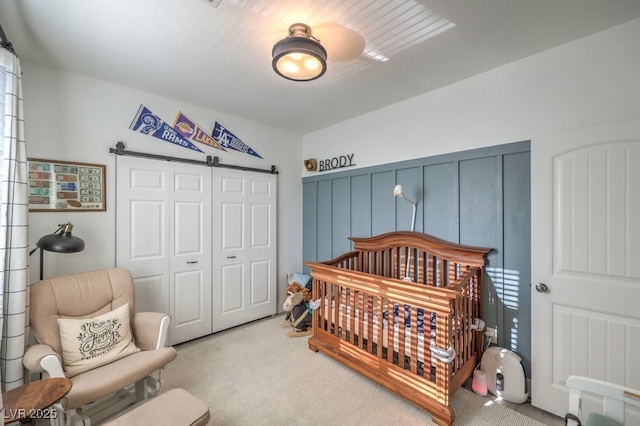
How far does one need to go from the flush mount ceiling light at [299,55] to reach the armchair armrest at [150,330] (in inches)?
80.2

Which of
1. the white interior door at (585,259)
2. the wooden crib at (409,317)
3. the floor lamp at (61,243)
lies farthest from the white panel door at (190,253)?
the white interior door at (585,259)

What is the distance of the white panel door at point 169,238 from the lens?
2598mm

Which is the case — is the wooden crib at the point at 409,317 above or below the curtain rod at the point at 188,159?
below

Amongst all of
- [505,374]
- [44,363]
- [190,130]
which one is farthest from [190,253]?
[505,374]

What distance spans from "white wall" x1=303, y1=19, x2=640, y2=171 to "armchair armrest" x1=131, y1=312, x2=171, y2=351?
2553 mm

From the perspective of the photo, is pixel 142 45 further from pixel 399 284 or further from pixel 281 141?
pixel 399 284

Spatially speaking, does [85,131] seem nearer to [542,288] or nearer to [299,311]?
[299,311]

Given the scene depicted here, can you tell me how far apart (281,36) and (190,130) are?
1.67 meters

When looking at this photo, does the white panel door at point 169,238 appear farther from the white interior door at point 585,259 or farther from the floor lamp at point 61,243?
the white interior door at point 585,259

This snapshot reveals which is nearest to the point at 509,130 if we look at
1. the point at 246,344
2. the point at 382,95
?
the point at 382,95

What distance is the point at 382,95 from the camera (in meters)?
2.72

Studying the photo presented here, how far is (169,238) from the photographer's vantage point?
2826mm

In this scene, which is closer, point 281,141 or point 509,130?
point 509,130

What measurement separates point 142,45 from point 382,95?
205 cm
